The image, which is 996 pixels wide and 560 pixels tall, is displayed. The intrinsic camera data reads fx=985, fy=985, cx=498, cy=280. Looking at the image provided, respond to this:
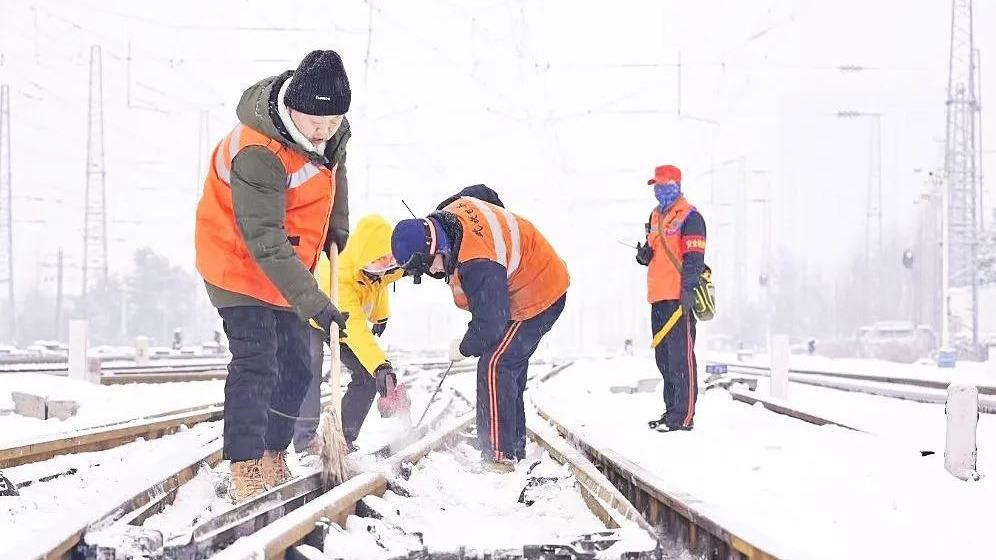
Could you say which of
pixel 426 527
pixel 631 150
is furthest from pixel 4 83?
pixel 631 150

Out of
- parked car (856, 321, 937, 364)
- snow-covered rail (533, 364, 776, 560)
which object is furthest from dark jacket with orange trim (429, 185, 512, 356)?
parked car (856, 321, 937, 364)

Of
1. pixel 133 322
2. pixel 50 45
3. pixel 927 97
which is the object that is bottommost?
pixel 133 322

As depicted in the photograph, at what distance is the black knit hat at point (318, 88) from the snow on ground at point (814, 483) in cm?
200

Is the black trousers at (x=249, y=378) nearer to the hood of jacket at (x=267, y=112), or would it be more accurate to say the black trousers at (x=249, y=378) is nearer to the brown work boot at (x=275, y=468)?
the brown work boot at (x=275, y=468)

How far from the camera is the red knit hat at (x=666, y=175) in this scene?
7.10m

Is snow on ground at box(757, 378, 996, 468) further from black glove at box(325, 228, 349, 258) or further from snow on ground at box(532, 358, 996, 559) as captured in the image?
black glove at box(325, 228, 349, 258)

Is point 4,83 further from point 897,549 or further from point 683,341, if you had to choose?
point 897,549

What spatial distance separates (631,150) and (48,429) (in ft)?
215

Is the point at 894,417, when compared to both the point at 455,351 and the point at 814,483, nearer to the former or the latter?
the point at 814,483

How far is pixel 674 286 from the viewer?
6.89 m

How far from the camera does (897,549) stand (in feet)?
10.0

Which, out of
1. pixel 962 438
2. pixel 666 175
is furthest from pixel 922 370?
pixel 962 438

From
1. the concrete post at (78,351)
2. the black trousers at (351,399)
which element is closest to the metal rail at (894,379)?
the black trousers at (351,399)

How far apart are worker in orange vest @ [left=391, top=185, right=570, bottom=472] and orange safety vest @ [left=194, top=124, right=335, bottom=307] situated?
0.60 meters
